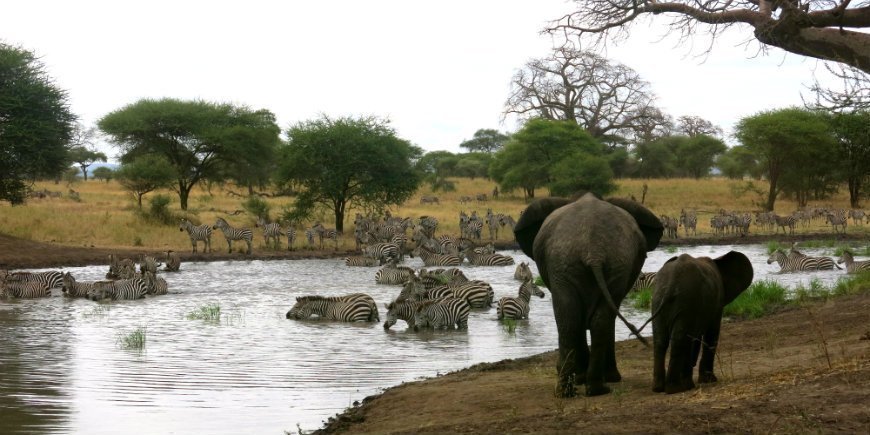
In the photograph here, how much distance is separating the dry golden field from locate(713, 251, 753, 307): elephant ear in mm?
22801

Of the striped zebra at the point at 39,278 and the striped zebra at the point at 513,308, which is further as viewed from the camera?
the striped zebra at the point at 39,278

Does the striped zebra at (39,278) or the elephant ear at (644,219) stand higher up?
the elephant ear at (644,219)

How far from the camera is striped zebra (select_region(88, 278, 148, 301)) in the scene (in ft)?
57.6

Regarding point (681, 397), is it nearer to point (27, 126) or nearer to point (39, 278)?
point (39, 278)

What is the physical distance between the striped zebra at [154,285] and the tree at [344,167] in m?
16.1

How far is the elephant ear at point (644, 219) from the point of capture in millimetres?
8141

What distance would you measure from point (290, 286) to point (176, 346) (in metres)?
8.10

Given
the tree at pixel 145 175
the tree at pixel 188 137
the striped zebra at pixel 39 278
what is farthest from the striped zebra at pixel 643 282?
the tree at pixel 188 137

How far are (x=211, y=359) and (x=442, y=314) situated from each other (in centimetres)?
350

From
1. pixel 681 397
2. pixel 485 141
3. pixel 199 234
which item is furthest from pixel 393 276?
pixel 485 141

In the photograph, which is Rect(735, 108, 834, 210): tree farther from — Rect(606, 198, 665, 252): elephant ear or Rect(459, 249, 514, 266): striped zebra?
Rect(606, 198, 665, 252): elephant ear

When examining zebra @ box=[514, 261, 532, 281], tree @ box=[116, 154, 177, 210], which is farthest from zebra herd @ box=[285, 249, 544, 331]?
tree @ box=[116, 154, 177, 210]

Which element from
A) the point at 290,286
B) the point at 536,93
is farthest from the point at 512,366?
the point at 536,93

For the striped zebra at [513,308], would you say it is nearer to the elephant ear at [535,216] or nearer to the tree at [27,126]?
the elephant ear at [535,216]
